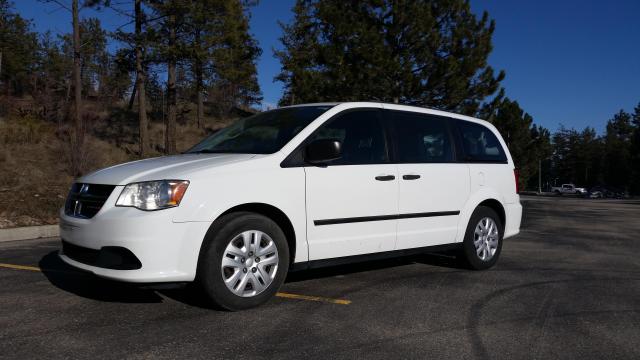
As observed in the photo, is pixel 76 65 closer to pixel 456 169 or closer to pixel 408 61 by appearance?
pixel 408 61

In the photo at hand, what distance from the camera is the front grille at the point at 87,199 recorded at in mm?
4148

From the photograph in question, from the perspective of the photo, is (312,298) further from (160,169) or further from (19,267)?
(19,267)

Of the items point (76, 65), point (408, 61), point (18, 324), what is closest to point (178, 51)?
point (76, 65)

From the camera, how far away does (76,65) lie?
720 inches

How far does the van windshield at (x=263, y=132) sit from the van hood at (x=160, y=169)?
0.98 feet

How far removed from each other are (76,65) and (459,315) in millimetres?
17480

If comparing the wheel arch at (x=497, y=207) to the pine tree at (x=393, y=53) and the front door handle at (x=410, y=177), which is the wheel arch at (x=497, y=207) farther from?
the pine tree at (x=393, y=53)

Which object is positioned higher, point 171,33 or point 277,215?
point 171,33

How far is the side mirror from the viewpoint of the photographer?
14.8 feet

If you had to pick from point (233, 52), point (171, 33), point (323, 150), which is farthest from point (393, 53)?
point (323, 150)

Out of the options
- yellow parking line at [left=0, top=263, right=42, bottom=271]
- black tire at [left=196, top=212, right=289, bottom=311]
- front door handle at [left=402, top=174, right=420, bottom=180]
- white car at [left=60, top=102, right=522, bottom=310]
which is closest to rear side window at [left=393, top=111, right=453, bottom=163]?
white car at [left=60, top=102, right=522, bottom=310]

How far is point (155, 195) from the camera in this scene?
3.95m

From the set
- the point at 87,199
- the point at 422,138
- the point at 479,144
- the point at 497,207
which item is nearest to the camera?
the point at 87,199

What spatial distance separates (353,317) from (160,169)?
1855mm
